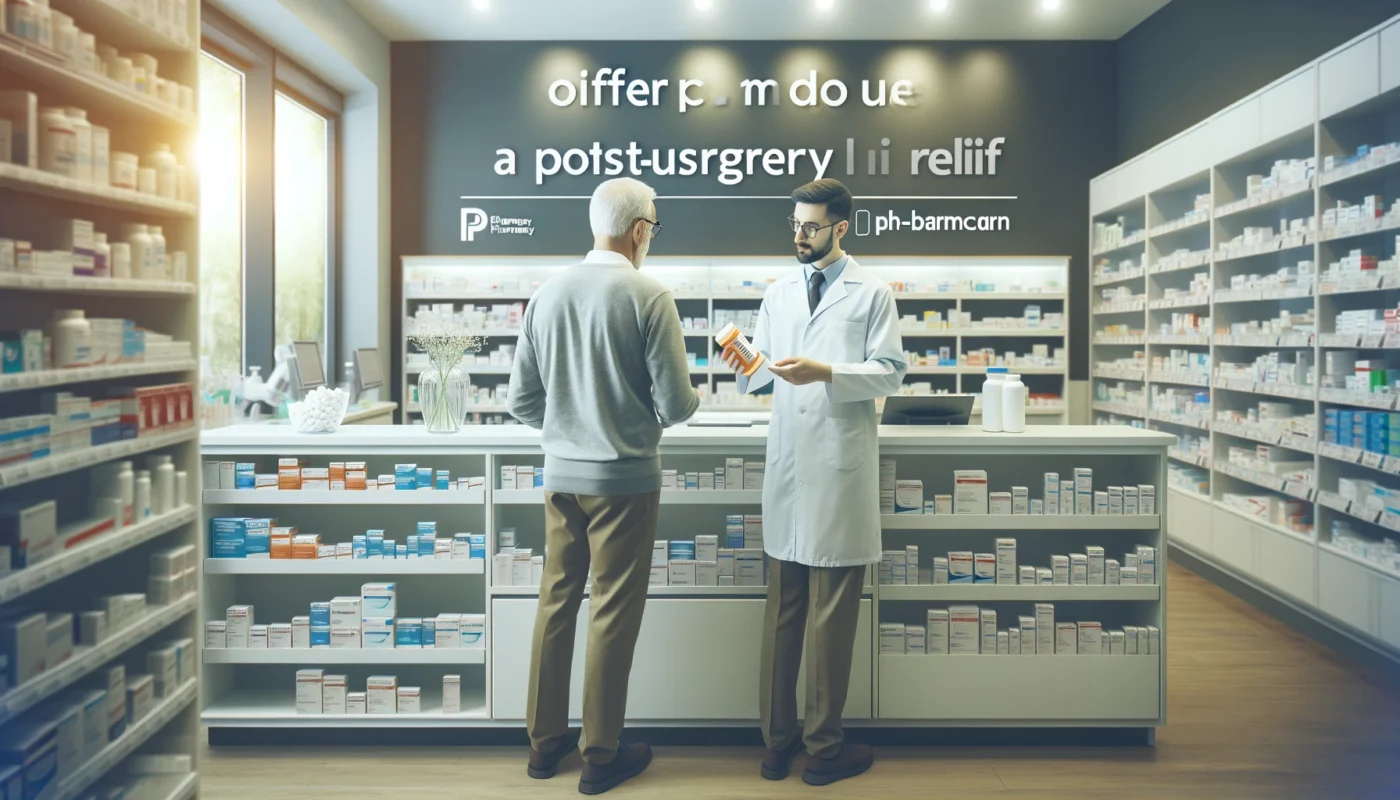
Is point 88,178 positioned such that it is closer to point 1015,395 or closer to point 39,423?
point 39,423

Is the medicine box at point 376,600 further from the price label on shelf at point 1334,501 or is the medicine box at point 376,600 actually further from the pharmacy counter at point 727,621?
the price label on shelf at point 1334,501

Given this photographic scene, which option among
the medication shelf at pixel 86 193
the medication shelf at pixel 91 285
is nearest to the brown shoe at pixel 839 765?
the medication shelf at pixel 91 285

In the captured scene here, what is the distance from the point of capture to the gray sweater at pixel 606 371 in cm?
291

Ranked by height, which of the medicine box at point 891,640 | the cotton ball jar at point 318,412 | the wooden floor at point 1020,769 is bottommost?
the wooden floor at point 1020,769

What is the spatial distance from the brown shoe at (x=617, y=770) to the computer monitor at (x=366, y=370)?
153 inches

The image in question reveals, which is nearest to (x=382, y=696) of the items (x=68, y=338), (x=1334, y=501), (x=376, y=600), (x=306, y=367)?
(x=376, y=600)

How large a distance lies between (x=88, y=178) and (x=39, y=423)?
585 mm

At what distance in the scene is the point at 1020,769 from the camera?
129 inches

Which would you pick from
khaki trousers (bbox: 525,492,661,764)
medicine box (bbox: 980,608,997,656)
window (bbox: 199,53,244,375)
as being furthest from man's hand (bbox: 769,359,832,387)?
window (bbox: 199,53,244,375)

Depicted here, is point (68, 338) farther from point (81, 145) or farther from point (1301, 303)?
point (1301, 303)

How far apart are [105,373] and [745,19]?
6.50 metres

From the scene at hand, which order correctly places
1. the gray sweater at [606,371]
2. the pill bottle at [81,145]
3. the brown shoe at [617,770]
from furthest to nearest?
the brown shoe at [617,770] < the gray sweater at [606,371] < the pill bottle at [81,145]

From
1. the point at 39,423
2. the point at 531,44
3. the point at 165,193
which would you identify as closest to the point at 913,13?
the point at 531,44

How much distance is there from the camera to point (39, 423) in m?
2.15
